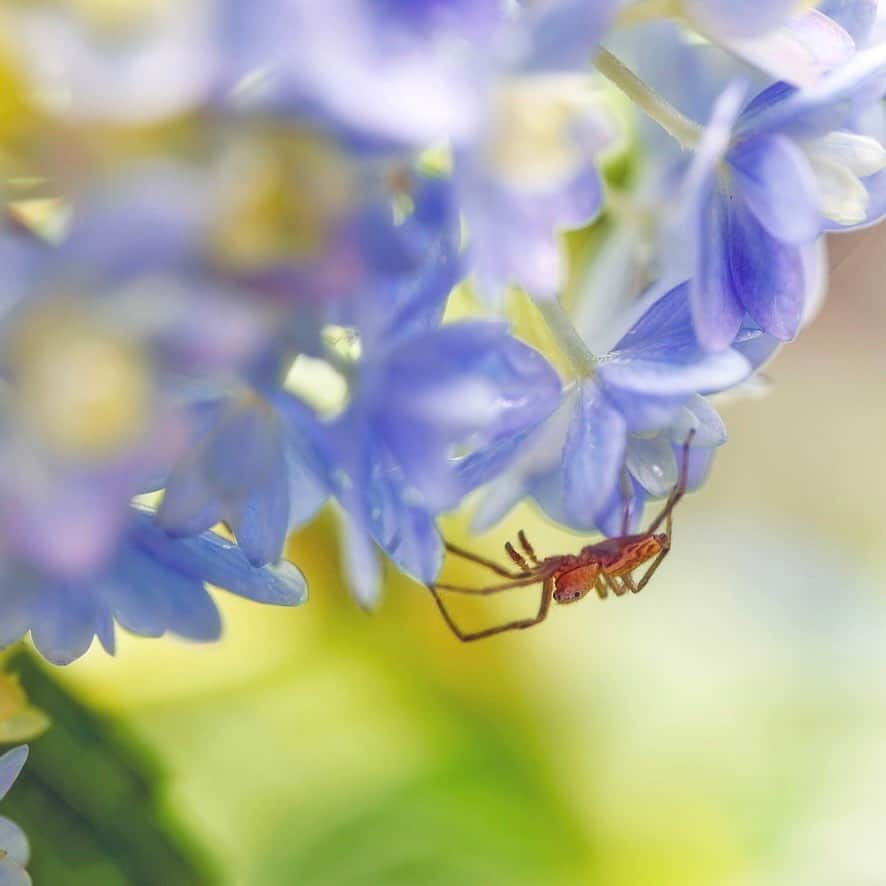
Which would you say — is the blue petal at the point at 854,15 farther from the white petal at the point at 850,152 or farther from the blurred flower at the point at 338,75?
the blurred flower at the point at 338,75

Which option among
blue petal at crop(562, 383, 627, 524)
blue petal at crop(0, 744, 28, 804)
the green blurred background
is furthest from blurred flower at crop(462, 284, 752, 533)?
the green blurred background

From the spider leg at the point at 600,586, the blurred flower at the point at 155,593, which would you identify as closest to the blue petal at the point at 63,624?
the blurred flower at the point at 155,593

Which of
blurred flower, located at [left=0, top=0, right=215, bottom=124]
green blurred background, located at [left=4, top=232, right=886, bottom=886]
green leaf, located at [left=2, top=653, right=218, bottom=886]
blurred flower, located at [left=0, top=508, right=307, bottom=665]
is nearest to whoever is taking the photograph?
blurred flower, located at [left=0, top=0, right=215, bottom=124]

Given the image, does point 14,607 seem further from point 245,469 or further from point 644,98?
point 644,98

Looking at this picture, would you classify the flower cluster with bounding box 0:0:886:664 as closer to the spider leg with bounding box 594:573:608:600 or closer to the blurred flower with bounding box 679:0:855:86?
the blurred flower with bounding box 679:0:855:86

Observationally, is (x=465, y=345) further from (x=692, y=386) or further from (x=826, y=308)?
(x=826, y=308)

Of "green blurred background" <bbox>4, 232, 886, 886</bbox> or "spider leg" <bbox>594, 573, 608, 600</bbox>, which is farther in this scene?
"green blurred background" <bbox>4, 232, 886, 886</bbox>
